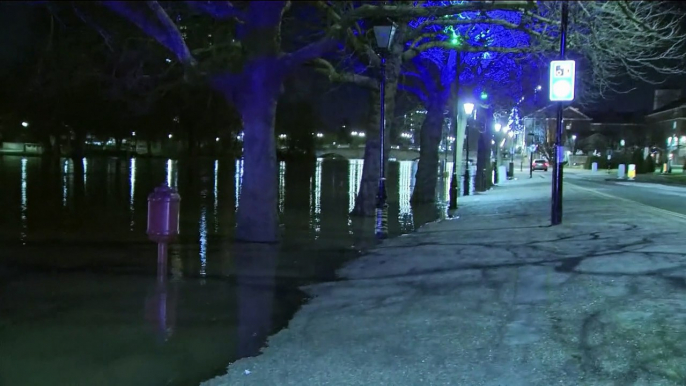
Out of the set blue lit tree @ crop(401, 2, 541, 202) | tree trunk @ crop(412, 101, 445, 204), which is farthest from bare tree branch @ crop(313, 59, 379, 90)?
tree trunk @ crop(412, 101, 445, 204)

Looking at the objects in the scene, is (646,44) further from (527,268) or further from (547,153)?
(547,153)

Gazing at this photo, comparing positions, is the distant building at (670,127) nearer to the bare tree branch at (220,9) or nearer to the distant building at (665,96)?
the distant building at (665,96)

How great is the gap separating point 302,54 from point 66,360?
23.7 feet

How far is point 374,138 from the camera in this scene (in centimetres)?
1922

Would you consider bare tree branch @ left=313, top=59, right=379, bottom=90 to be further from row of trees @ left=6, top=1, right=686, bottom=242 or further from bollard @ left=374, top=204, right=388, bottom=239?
bollard @ left=374, top=204, right=388, bottom=239

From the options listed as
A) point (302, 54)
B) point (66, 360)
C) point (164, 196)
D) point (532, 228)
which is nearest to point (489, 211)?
point (532, 228)

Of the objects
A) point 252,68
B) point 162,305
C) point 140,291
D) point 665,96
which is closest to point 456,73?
point 252,68

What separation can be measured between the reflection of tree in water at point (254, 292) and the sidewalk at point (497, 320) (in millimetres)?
282

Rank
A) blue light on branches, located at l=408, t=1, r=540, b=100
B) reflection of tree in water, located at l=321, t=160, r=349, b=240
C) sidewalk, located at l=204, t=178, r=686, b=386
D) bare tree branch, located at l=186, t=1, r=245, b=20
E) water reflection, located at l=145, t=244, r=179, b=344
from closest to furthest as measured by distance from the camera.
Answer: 1. sidewalk, located at l=204, t=178, r=686, b=386
2. water reflection, located at l=145, t=244, r=179, b=344
3. bare tree branch, located at l=186, t=1, r=245, b=20
4. reflection of tree in water, located at l=321, t=160, r=349, b=240
5. blue light on branches, located at l=408, t=1, r=540, b=100

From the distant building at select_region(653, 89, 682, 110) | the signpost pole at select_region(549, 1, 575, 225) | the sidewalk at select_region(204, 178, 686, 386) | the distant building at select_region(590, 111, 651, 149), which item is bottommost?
the sidewalk at select_region(204, 178, 686, 386)

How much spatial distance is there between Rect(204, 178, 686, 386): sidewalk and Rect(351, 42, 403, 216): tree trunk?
7.02m

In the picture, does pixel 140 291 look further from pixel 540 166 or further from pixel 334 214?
pixel 540 166

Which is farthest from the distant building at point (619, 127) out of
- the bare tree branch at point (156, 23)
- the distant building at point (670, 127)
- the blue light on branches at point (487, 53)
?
the bare tree branch at point (156, 23)

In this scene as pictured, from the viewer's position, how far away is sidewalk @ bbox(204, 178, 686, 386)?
555 cm
